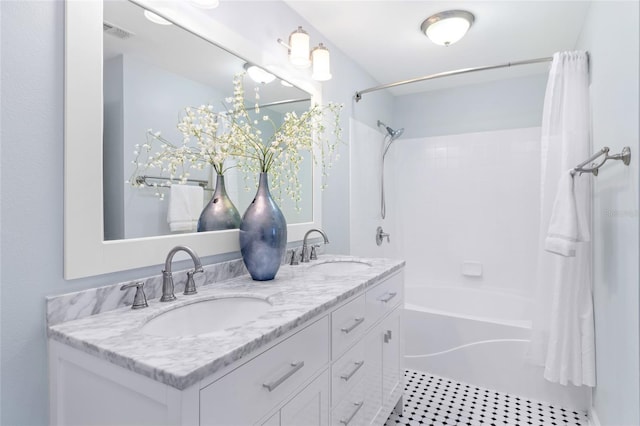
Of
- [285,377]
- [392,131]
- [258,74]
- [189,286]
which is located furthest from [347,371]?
[392,131]

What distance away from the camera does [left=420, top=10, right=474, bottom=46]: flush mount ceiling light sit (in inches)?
77.8

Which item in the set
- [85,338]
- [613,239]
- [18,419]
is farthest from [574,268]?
[18,419]

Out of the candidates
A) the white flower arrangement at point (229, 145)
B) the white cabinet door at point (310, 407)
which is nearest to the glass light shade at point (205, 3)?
the white flower arrangement at point (229, 145)

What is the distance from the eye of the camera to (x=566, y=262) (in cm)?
191

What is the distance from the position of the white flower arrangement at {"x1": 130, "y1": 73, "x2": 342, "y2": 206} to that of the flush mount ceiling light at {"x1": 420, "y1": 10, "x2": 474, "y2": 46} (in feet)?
3.38

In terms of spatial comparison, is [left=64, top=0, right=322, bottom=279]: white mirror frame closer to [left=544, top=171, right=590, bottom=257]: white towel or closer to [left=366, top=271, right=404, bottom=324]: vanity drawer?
[left=366, top=271, right=404, bottom=324]: vanity drawer

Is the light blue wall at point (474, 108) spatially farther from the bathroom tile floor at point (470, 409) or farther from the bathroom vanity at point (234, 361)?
the bathroom vanity at point (234, 361)

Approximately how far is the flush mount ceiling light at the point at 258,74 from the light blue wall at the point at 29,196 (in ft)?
2.60

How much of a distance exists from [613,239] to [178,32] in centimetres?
196

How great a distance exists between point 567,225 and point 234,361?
1614mm

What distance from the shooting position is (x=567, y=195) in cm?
165

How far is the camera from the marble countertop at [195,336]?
707 millimetres

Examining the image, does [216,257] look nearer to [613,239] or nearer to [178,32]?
[178,32]

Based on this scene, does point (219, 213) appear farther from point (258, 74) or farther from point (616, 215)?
point (616, 215)
